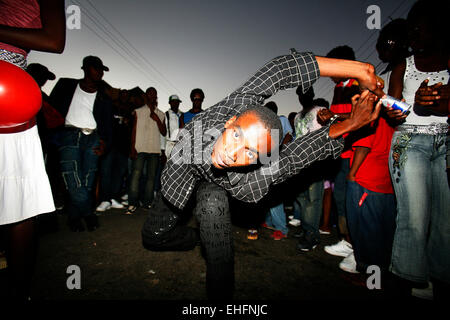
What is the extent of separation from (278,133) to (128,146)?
192 inches

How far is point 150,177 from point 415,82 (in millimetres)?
4652

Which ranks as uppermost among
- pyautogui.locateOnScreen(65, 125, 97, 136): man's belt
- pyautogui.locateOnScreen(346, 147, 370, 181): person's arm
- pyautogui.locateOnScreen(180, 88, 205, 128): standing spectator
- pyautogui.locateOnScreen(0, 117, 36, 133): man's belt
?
pyautogui.locateOnScreen(180, 88, 205, 128): standing spectator

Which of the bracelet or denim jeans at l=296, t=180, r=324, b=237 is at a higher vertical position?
the bracelet

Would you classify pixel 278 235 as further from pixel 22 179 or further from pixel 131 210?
pixel 22 179

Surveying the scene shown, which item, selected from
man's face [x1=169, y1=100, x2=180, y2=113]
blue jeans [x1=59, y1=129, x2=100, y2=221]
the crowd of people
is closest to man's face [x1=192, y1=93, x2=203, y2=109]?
man's face [x1=169, y1=100, x2=180, y2=113]

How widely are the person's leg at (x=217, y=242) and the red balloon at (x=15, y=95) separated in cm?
134

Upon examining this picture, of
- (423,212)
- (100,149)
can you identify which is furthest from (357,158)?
(100,149)

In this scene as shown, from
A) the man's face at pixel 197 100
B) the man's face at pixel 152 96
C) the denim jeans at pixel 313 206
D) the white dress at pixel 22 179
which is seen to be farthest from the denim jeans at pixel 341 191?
the man's face at pixel 152 96

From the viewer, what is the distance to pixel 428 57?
1724 mm

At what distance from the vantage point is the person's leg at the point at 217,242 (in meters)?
1.62

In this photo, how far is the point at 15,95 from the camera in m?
1.18

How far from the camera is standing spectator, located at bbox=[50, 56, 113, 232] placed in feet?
10.4

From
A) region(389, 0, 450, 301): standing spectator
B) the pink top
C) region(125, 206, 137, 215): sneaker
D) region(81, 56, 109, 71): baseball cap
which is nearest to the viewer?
the pink top

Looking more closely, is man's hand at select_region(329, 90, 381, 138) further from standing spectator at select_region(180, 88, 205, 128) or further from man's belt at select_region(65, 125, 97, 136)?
standing spectator at select_region(180, 88, 205, 128)
